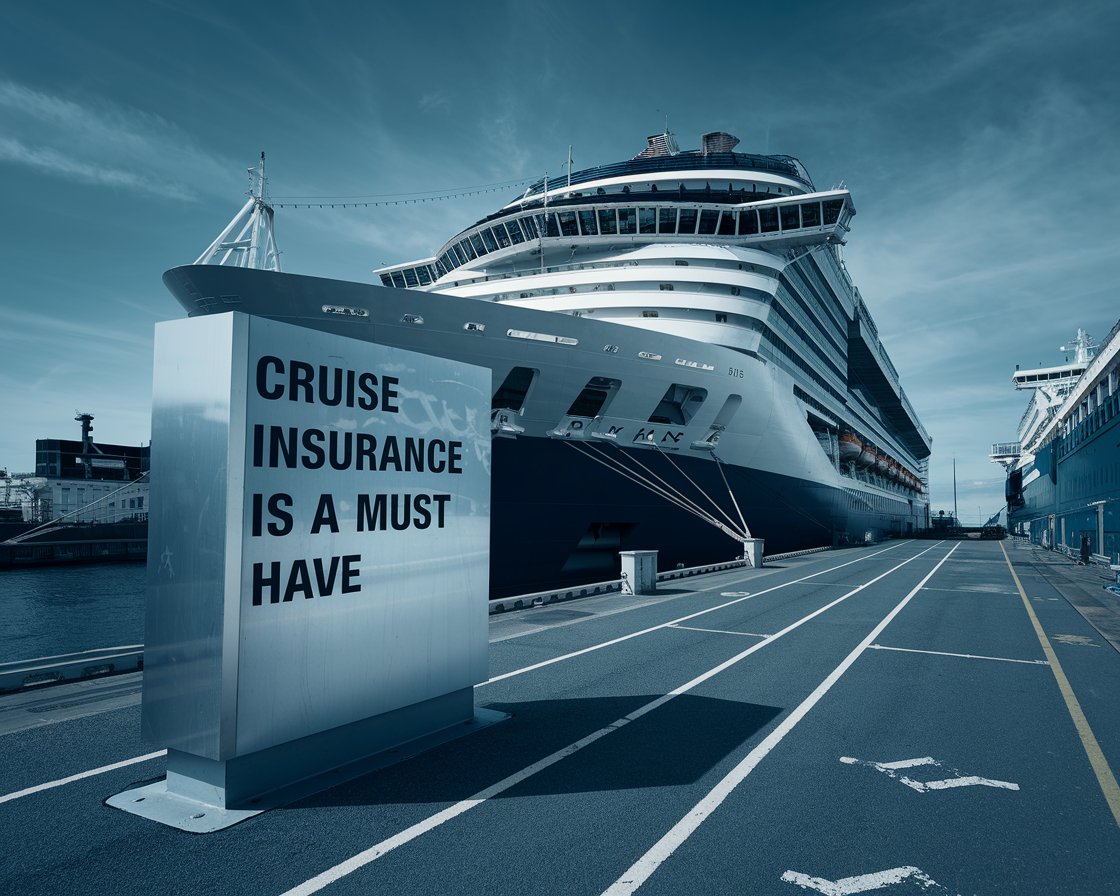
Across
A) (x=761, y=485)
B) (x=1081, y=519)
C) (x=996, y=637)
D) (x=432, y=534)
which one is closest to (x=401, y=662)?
(x=432, y=534)

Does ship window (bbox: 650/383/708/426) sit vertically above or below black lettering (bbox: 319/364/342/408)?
above

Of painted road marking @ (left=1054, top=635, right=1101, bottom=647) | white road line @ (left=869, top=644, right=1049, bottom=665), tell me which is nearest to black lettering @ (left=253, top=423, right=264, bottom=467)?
white road line @ (left=869, top=644, right=1049, bottom=665)

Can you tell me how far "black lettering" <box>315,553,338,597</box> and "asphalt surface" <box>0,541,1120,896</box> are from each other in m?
1.45

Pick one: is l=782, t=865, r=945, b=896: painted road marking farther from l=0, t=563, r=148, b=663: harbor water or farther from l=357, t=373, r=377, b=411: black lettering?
l=0, t=563, r=148, b=663: harbor water

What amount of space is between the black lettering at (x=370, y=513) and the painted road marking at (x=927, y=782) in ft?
14.3

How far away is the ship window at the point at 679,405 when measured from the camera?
Result: 20.3m

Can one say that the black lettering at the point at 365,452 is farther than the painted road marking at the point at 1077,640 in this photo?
No

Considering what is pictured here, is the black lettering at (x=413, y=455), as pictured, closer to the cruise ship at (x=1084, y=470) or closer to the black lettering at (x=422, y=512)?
the black lettering at (x=422, y=512)

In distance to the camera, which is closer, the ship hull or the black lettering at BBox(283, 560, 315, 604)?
the black lettering at BBox(283, 560, 315, 604)

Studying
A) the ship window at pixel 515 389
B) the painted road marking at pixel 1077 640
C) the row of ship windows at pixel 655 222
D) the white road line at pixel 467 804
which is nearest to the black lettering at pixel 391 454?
the white road line at pixel 467 804

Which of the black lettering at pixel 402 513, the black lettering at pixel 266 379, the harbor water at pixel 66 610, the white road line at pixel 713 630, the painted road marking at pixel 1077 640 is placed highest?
the black lettering at pixel 266 379

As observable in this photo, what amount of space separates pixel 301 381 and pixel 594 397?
45.2 feet

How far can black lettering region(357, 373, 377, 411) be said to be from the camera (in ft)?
17.9

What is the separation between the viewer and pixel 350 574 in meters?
5.29
